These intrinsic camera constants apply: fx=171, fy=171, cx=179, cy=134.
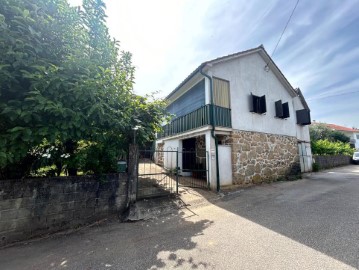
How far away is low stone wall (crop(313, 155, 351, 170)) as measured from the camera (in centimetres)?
1621

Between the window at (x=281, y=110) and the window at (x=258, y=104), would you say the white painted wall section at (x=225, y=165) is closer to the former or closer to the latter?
the window at (x=258, y=104)

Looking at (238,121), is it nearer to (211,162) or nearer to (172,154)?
(211,162)

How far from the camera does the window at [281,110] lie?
36.5 feet

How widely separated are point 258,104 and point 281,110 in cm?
222

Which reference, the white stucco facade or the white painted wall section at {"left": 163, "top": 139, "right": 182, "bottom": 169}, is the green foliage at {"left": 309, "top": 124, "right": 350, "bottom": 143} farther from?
the white painted wall section at {"left": 163, "top": 139, "right": 182, "bottom": 169}

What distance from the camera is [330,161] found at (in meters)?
18.0

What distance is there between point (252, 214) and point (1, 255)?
5928 millimetres

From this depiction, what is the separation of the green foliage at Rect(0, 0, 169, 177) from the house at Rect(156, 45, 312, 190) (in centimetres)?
502

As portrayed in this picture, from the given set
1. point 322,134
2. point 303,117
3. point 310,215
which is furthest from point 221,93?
point 322,134

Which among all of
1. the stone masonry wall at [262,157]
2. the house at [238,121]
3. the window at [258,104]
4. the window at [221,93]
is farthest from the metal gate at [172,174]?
the window at [258,104]

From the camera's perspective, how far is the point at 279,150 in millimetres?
11125

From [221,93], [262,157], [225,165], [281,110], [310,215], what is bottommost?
[310,215]

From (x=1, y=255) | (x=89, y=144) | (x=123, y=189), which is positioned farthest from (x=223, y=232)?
(x=1, y=255)

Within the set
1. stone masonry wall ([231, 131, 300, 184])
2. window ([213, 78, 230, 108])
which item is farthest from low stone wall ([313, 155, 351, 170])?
window ([213, 78, 230, 108])
